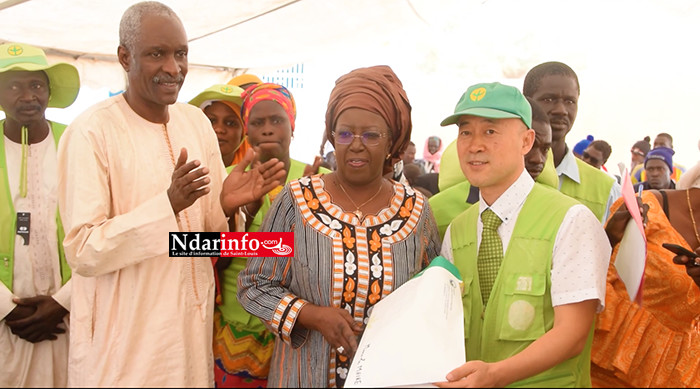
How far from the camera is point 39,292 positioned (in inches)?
100

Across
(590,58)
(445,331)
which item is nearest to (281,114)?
(445,331)

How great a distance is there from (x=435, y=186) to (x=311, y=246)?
135 inches

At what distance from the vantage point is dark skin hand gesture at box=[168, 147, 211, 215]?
179 centimetres

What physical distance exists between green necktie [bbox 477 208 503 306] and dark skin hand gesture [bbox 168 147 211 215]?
96 cm

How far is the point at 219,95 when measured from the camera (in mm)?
3143

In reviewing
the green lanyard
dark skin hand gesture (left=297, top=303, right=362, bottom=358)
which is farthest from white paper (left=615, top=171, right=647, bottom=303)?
the green lanyard

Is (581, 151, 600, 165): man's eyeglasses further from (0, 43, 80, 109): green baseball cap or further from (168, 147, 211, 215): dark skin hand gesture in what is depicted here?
(168, 147, 211, 215): dark skin hand gesture

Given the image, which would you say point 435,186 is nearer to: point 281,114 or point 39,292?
point 281,114

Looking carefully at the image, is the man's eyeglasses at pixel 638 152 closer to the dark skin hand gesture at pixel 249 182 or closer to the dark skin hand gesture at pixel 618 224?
the dark skin hand gesture at pixel 618 224

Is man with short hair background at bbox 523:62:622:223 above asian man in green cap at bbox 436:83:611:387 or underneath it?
above

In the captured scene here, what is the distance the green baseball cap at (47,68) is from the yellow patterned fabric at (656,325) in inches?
100

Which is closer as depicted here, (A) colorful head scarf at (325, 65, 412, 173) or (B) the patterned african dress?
(B) the patterned african dress

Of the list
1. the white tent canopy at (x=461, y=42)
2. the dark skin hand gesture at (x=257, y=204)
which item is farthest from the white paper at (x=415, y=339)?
the white tent canopy at (x=461, y=42)

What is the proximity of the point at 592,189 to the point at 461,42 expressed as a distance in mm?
6119
